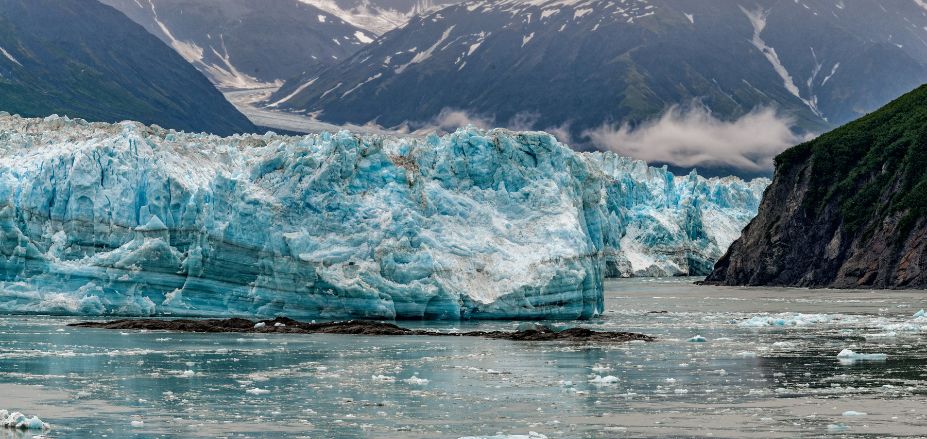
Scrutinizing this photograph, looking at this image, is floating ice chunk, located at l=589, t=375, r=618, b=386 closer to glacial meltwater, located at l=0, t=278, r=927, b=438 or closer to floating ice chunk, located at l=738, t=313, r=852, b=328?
glacial meltwater, located at l=0, t=278, r=927, b=438

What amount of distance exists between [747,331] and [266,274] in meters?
15.8

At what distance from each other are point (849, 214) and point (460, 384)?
75.3 metres

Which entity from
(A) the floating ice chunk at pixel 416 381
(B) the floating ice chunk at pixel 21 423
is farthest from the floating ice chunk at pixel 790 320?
(B) the floating ice chunk at pixel 21 423

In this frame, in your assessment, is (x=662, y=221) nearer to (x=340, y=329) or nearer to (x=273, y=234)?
(x=273, y=234)

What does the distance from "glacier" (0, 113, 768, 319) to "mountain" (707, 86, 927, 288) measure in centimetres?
4610

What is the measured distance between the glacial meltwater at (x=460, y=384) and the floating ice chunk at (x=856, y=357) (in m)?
0.04

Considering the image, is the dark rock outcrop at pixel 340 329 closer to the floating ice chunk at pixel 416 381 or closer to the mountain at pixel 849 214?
the floating ice chunk at pixel 416 381

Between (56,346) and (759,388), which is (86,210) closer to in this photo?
(56,346)

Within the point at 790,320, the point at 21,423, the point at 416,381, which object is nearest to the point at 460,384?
the point at 416,381

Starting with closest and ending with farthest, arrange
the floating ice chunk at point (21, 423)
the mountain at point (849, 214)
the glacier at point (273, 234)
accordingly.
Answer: the floating ice chunk at point (21, 423)
the glacier at point (273, 234)
the mountain at point (849, 214)

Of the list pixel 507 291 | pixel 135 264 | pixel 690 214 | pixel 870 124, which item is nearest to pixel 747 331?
pixel 507 291

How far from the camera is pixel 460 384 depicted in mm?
27969

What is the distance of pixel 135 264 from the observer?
4516cm

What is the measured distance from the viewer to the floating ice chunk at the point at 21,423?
830 inches
